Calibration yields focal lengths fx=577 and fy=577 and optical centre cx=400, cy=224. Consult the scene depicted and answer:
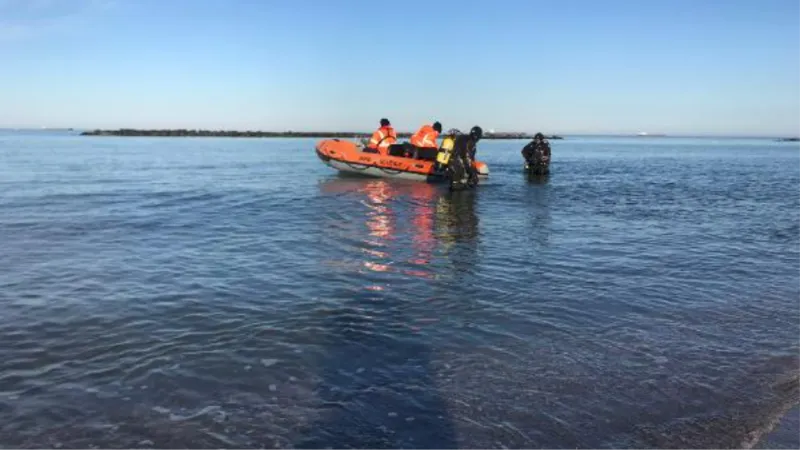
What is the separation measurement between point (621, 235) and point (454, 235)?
11.2 feet

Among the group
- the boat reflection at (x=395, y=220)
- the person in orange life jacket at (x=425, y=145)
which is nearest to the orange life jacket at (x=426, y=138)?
the person in orange life jacket at (x=425, y=145)

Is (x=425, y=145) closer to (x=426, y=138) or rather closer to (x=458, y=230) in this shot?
(x=426, y=138)

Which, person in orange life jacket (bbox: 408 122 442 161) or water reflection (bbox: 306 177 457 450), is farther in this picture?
person in orange life jacket (bbox: 408 122 442 161)

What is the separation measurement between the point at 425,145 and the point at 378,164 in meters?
1.98

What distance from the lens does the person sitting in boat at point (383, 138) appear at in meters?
22.5

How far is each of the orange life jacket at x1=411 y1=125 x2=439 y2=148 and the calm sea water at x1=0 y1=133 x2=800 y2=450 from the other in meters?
9.93

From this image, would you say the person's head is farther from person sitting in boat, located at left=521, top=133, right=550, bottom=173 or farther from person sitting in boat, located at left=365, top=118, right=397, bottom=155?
person sitting in boat, located at left=521, top=133, right=550, bottom=173

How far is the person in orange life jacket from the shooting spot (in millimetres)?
21844

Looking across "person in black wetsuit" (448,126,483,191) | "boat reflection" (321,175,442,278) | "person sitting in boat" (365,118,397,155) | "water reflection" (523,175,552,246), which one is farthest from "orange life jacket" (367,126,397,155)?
"water reflection" (523,175,552,246)

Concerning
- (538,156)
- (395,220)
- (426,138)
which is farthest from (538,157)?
(395,220)

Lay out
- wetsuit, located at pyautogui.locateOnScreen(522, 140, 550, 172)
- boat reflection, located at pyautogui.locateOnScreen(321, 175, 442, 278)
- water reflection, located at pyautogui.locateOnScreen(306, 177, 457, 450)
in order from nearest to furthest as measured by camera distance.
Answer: water reflection, located at pyautogui.locateOnScreen(306, 177, 457, 450)
boat reflection, located at pyautogui.locateOnScreen(321, 175, 442, 278)
wetsuit, located at pyautogui.locateOnScreen(522, 140, 550, 172)

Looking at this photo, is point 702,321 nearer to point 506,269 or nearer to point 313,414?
point 506,269

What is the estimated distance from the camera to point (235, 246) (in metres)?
9.80

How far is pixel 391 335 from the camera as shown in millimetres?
5496
